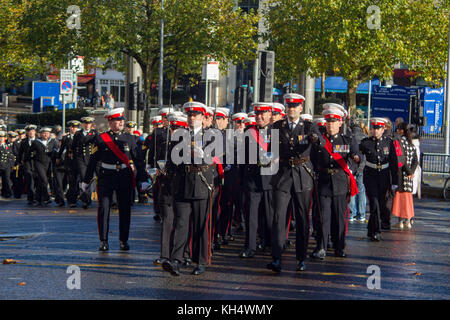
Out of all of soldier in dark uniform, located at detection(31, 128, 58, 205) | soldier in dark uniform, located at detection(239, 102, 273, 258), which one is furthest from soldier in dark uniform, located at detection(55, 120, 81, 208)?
soldier in dark uniform, located at detection(239, 102, 273, 258)

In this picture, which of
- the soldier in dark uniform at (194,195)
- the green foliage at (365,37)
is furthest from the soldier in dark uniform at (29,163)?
the green foliage at (365,37)

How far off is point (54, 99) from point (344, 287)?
3900 cm

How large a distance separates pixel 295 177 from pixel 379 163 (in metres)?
3.65

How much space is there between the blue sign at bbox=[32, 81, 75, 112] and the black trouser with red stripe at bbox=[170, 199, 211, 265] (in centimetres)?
3629

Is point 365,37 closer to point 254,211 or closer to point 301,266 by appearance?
point 254,211

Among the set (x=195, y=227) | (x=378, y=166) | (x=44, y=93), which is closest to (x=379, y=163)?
(x=378, y=166)

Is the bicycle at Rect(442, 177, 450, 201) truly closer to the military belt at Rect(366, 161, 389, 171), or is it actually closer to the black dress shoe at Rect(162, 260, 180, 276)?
the military belt at Rect(366, 161, 389, 171)

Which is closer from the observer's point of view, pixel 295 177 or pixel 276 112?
pixel 295 177

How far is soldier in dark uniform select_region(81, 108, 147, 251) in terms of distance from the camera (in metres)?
11.0

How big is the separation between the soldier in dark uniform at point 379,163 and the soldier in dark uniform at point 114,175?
153 inches

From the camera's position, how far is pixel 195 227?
30.2ft

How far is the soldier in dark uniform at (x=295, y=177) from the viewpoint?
9.60m
